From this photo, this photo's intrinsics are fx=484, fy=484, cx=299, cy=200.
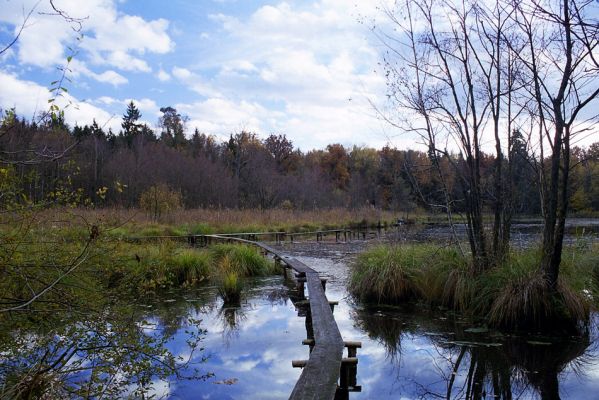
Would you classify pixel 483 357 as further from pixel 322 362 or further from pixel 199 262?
pixel 199 262

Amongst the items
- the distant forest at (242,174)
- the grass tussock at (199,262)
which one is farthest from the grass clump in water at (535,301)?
the distant forest at (242,174)

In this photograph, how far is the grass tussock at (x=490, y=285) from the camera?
619 centimetres

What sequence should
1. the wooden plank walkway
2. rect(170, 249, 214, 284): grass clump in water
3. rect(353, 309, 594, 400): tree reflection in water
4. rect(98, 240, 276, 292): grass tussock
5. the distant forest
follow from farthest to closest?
the distant forest
rect(170, 249, 214, 284): grass clump in water
rect(98, 240, 276, 292): grass tussock
rect(353, 309, 594, 400): tree reflection in water
the wooden plank walkway

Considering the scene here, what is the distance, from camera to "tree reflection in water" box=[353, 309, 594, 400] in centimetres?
459

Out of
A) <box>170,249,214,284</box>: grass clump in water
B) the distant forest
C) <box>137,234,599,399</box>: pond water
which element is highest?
the distant forest

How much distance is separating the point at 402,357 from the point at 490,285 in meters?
2.08

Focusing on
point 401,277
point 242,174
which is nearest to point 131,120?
point 242,174

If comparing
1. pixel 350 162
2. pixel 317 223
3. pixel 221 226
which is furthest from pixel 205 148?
pixel 221 226

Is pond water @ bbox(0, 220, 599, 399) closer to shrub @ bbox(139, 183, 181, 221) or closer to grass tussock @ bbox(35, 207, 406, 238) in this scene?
grass tussock @ bbox(35, 207, 406, 238)

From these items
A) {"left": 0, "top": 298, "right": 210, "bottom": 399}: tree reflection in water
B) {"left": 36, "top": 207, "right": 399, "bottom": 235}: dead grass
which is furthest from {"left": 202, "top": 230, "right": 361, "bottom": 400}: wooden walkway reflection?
{"left": 36, "top": 207, "right": 399, "bottom": 235}: dead grass

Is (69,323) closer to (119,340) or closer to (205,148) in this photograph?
(119,340)

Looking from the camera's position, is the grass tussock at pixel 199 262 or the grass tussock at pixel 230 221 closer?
the grass tussock at pixel 199 262

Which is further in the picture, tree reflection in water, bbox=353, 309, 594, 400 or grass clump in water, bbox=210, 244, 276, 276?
grass clump in water, bbox=210, 244, 276, 276

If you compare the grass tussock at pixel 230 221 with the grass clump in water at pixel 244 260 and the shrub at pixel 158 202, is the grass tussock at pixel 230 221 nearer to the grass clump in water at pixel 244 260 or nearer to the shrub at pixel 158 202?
the shrub at pixel 158 202
